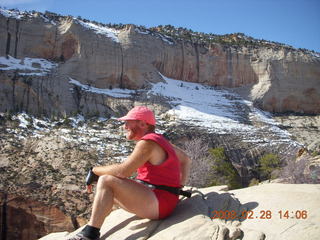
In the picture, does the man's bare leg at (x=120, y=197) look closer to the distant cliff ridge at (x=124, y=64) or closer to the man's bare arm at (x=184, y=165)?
the man's bare arm at (x=184, y=165)

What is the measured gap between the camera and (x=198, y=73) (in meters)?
44.9

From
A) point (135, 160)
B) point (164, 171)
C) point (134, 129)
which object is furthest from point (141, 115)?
point (164, 171)

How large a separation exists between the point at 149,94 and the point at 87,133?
457 inches

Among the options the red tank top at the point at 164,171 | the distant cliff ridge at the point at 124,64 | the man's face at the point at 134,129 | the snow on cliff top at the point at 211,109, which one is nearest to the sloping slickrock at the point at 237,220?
the red tank top at the point at 164,171

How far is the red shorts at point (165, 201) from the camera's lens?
4.11m

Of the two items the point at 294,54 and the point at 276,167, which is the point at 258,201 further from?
the point at 294,54

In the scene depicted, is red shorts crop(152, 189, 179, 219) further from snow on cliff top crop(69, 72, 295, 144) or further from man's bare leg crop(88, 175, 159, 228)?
snow on cliff top crop(69, 72, 295, 144)

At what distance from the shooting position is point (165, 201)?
4.15 metres

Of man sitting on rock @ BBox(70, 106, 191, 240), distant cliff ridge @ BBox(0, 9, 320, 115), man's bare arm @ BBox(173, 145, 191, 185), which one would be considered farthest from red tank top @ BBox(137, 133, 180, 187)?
distant cliff ridge @ BBox(0, 9, 320, 115)

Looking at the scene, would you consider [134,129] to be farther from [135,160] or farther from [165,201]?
[165,201]

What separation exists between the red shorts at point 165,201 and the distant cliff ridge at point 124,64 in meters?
26.6

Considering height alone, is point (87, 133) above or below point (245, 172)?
above

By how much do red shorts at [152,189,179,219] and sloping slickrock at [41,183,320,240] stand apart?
86 mm

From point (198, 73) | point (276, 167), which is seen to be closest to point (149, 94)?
point (198, 73)
